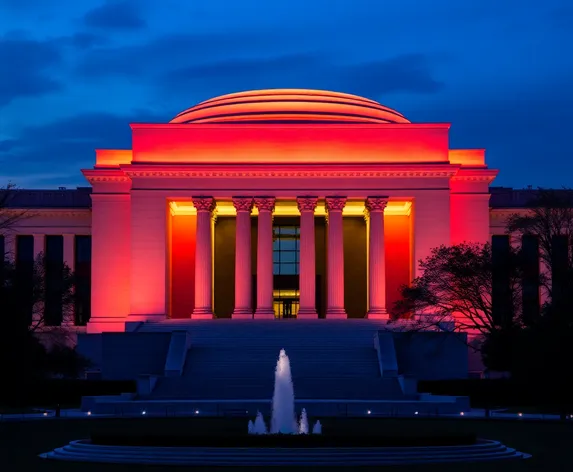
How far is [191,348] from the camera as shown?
7500 centimetres

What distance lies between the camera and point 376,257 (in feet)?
293

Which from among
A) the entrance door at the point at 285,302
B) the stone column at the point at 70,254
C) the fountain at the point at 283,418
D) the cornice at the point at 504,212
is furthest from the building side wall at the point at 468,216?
the fountain at the point at 283,418

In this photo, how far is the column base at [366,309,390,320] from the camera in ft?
288

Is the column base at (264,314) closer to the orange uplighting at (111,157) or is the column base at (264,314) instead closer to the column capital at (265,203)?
the column capital at (265,203)

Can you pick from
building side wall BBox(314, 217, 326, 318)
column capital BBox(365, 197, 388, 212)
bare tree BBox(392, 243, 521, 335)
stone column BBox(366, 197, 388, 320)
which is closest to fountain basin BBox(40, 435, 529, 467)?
bare tree BBox(392, 243, 521, 335)

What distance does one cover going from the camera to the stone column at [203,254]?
89375 mm

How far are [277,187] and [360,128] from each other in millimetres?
7996

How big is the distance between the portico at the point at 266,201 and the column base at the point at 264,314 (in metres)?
0.09

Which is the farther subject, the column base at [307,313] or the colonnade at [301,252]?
the colonnade at [301,252]

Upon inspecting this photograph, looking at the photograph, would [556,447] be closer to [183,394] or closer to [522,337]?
[522,337]

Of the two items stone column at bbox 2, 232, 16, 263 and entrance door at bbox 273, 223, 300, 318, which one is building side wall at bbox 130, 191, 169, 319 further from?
stone column at bbox 2, 232, 16, 263

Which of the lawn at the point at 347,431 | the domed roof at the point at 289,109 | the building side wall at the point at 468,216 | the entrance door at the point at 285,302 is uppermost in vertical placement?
the domed roof at the point at 289,109

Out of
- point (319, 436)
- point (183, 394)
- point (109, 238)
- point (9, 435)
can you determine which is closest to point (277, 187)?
point (109, 238)

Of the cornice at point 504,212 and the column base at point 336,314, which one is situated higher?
the cornice at point 504,212
